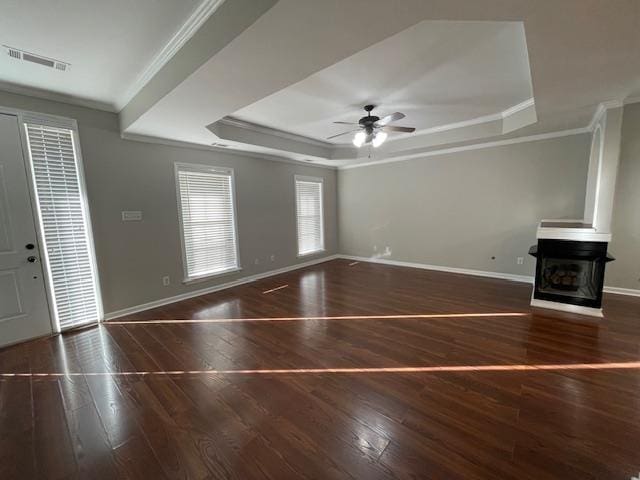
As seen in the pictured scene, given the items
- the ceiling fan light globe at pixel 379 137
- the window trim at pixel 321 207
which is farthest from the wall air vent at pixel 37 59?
the window trim at pixel 321 207

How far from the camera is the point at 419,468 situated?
4.76 ft

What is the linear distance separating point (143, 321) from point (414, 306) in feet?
12.2

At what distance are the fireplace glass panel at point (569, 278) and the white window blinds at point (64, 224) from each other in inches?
236

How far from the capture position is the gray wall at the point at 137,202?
335 centimetres

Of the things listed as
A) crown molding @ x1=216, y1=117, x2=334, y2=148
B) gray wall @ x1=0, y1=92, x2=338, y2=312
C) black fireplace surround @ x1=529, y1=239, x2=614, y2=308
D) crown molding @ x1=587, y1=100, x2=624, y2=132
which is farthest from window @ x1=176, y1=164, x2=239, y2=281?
crown molding @ x1=587, y1=100, x2=624, y2=132

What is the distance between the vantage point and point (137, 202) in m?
3.76

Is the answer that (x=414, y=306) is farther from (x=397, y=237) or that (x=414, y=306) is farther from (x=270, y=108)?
(x=270, y=108)

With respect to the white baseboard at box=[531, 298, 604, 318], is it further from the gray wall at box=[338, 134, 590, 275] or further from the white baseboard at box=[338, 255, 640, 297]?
the gray wall at box=[338, 134, 590, 275]

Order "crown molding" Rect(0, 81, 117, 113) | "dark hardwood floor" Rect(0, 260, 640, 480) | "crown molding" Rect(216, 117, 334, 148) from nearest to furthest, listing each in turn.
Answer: "dark hardwood floor" Rect(0, 260, 640, 480), "crown molding" Rect(0, 81, 117, 113), "crown molding" Rect(216, 117, 334, 148)

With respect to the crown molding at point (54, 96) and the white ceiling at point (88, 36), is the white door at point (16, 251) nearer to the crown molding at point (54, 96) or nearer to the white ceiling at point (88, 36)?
the crown molding at point (54, 96)

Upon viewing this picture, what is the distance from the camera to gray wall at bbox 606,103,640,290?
342 centimetres

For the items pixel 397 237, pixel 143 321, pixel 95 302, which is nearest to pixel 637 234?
pixel 397 237

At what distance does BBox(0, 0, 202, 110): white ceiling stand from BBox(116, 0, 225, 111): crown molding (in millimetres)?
31

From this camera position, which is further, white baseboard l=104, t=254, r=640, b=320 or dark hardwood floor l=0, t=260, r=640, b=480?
white baseboard l=104, t=254, r=640, b=320
